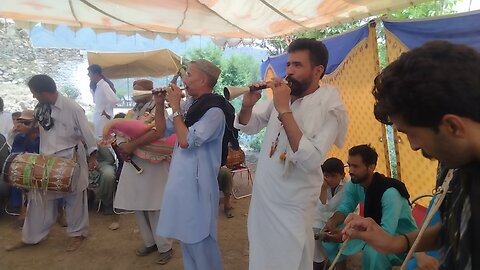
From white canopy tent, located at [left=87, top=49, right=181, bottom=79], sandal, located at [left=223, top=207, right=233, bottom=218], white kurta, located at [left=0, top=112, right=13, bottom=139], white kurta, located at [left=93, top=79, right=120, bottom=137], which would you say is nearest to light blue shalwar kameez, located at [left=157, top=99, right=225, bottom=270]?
sandal, located at [left=223, top=207, right=233, bottom=218]

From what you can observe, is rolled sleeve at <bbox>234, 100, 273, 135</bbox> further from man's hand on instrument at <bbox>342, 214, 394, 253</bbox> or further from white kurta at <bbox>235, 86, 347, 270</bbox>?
man's hand on instrument at <bbox>342, 214, 394, 253</bbox>

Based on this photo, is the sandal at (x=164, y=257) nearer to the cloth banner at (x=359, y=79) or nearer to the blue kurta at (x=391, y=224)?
the blue kurta at (x=391, y=224)

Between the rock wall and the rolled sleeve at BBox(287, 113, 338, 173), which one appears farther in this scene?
the rock wall

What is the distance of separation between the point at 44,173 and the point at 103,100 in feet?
10.6

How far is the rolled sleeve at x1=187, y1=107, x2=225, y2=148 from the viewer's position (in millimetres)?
2440

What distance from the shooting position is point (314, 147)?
5.82 ft

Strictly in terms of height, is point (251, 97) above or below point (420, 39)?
below

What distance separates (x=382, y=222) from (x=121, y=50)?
621 centimetres

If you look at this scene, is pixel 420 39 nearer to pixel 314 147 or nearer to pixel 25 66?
pixel 314 147

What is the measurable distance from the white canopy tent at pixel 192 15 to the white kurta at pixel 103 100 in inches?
40.0

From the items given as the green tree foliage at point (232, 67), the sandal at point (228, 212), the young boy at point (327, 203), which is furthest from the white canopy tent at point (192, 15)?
the green tree foliage at point (232, 67)

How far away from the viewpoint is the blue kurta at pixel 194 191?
8.32 feet

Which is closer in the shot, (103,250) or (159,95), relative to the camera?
(159,95)

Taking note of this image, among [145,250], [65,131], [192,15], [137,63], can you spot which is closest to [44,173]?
[65,131]
